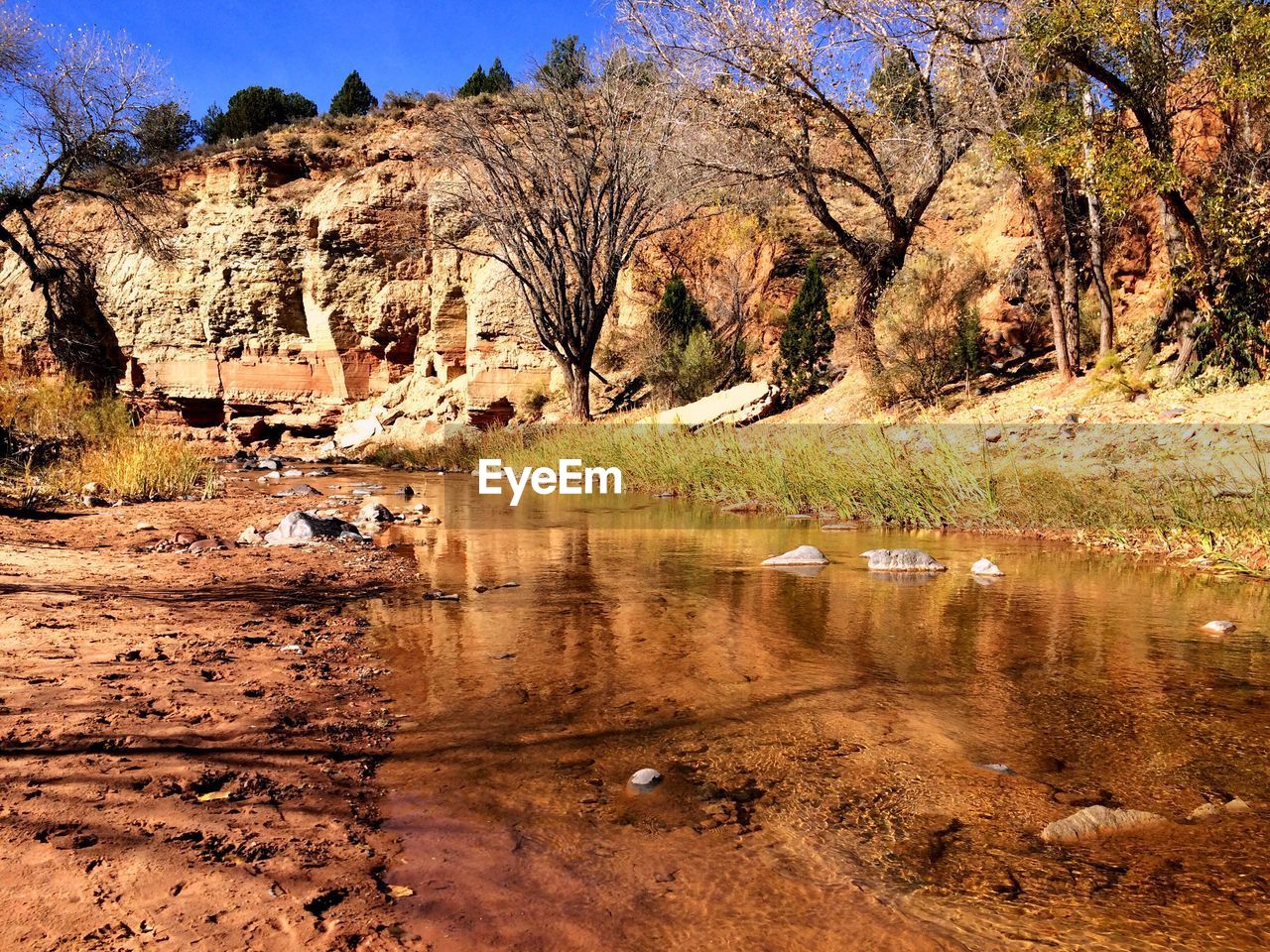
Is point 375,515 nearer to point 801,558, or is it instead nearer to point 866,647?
point 801,558

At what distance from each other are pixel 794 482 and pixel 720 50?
347 inches

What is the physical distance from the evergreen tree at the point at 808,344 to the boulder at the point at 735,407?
94 centimetres

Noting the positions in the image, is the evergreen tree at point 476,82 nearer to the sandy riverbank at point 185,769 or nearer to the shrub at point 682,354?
the shrub at point 682,354

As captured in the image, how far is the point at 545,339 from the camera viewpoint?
2100 cm

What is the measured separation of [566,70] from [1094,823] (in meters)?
20.4

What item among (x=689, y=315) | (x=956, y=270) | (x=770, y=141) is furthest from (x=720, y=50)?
(x=689, y=315)

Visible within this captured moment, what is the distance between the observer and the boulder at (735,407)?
644 inches

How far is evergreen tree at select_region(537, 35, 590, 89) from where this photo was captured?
19.5 m

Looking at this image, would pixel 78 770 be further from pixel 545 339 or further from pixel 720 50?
pixel 545 339

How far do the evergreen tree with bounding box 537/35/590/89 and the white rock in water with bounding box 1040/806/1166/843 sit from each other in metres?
19.8

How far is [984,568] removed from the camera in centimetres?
612

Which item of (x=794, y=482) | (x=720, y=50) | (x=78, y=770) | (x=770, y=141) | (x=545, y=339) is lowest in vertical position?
(x=78, y=770)

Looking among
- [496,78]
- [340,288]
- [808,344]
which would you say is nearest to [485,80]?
[496,78]

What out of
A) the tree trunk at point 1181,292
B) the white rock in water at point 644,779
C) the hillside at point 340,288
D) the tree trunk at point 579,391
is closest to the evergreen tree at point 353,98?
the hillside at point 340,288
